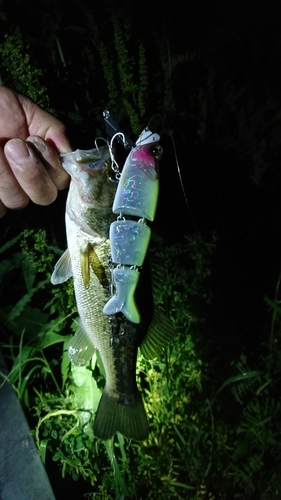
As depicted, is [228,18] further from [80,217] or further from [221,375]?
[221,375]

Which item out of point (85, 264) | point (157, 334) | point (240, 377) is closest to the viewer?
point (85, 264)

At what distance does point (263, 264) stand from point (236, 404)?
3.69ft

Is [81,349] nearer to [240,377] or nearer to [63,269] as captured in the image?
[63,269]

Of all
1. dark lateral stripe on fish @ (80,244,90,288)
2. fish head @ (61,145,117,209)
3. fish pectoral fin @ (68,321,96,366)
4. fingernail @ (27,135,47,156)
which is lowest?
fish pectoral fin @ (68,321,96,366)

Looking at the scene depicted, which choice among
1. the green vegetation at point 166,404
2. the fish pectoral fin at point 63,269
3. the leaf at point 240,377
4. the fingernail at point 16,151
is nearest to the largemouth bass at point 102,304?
the fish pectoral fin at point 63,269

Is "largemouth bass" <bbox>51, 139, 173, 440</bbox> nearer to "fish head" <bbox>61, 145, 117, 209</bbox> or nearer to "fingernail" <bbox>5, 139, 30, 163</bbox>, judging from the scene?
"fish head" <bbox>61, 145, 117, 209</bbox>

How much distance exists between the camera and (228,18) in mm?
2801

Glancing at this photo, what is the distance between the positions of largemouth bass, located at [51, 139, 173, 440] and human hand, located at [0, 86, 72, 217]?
0.06m

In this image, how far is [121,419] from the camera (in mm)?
1865

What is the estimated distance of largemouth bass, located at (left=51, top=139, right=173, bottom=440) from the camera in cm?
143

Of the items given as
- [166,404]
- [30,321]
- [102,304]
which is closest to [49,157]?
[102,304]

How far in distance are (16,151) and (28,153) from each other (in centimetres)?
3

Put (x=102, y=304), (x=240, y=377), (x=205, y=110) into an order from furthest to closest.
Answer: (x=205, y=110)
(x=240, y=377)
(x=102, y=304)

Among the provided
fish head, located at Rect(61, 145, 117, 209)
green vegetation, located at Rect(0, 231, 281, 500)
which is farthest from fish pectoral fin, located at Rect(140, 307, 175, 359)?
green vegetation, located at Rect(0, 231, 281, 500)
